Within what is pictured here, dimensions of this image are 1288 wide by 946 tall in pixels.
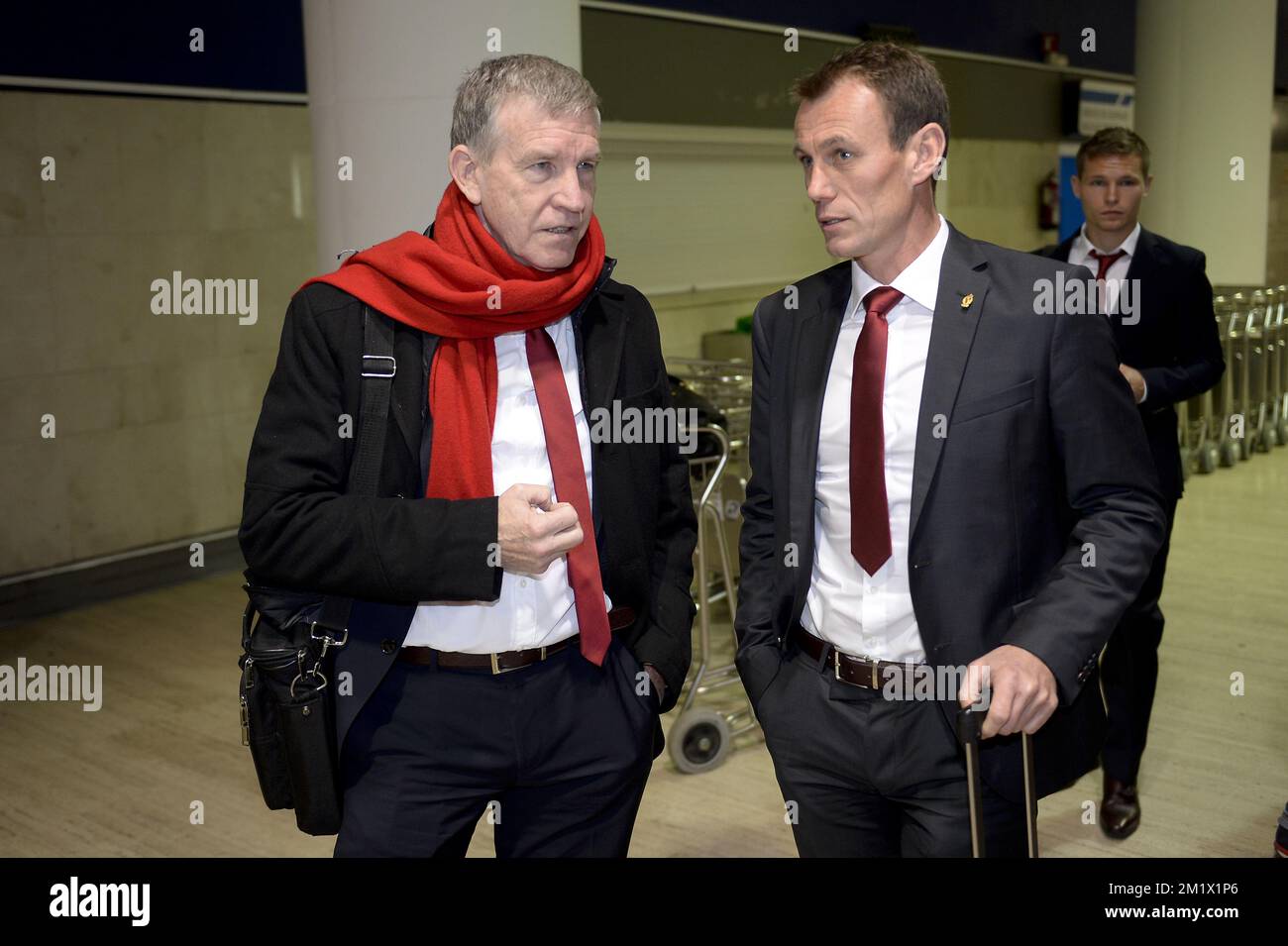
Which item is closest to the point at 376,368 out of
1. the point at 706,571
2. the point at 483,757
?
the point at 483,757

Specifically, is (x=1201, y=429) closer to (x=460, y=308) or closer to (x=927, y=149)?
(x=927, y=149)

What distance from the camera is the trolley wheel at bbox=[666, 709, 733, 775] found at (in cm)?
426

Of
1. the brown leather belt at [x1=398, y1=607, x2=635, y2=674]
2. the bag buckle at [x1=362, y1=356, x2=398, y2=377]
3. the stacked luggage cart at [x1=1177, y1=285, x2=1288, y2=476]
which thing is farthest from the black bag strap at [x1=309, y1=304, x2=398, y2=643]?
the stacked luggage cart at [x1=1177, y1=285, x2=1288, y2=476]

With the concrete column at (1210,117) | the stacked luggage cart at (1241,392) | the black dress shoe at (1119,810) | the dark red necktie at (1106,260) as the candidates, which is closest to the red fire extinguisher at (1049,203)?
the concrete column at (1210,117)

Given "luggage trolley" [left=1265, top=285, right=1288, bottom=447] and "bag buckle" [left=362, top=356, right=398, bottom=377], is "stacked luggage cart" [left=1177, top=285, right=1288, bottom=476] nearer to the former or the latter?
"luggage trolley" [left=1265, top=285, right=1288, bottom=447]

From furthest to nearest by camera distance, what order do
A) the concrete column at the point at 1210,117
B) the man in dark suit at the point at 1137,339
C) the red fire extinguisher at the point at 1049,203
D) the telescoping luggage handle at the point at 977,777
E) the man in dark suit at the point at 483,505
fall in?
the red fire extinguisher at the point at 1049,203 → the concrete column at the point at 1210,117 → the man in dark suit at the point at 1137,339 → the man in dark suit at the point at 483,505 → the telescoping luggage handle at the point at 977,777

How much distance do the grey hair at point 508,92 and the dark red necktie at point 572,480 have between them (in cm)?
30

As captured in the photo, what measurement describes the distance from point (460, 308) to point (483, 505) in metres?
0.29

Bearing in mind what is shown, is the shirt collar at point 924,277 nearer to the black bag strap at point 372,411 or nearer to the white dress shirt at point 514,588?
the white dress shirt at point 514,588

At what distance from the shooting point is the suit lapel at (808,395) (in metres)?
2.00

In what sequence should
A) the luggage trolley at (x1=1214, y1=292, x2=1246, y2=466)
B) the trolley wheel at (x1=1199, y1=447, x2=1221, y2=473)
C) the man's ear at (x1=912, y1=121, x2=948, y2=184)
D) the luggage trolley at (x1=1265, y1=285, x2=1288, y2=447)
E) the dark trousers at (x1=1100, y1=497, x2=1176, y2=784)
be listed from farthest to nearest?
the luggage trolley at (x1=1265, y1=285, x2=1288, y2=447) → the trolley wheel at (x1=1199, y1=447, x2=1221, y2=473) → the luggage trolley at (x1=1214, y1=292, x2=1246, y2=466) → the dark trousers at (x1=1100, y1=497, x2=1176, y2=784) → the man's ear at (x1=912, y1=121, x2=948, y2=184)

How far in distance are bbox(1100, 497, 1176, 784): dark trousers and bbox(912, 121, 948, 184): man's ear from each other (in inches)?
80.5

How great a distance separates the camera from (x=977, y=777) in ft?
5.99

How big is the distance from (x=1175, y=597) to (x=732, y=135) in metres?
4.92
